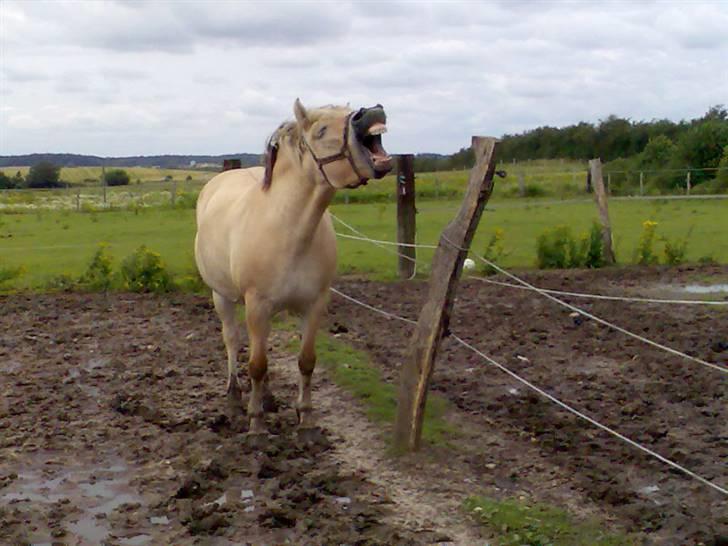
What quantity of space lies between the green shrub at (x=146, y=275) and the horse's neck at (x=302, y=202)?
21.7ft

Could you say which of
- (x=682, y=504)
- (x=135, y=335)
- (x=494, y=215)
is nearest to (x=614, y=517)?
(x=682, y=504)

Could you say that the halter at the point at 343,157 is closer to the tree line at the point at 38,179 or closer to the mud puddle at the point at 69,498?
the mud puddle at the point at 69,498

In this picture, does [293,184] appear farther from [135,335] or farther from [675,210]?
[675,210]

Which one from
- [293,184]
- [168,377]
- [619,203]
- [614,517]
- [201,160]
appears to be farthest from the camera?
[619,203]

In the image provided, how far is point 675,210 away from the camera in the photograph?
23.8 m

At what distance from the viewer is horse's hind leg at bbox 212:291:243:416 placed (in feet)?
21.7

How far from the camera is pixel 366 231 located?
64.4 ft

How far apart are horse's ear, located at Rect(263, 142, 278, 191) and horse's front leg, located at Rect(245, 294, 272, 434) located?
0.73 metres

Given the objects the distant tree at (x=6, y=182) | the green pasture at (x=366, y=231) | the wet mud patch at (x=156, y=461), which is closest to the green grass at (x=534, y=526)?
the wet mud patch at (x=156, y=461)

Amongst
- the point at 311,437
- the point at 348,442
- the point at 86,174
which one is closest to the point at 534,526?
the point at 348,442

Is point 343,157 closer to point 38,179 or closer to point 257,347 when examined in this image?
point 257,347

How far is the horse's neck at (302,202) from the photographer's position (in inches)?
213

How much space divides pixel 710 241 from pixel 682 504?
43.0ft

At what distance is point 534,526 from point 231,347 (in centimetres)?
334
